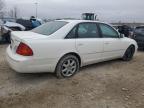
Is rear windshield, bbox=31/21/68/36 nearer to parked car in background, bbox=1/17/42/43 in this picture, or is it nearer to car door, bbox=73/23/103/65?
car door, bbox=73/23/103/65

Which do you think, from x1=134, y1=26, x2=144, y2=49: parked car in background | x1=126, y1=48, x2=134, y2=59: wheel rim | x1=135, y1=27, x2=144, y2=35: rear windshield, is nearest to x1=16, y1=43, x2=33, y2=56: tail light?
x1=126, y1=48, x2=134, y2=59: wheel rim

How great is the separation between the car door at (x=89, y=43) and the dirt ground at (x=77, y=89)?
433mm

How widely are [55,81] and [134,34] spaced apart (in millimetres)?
6560

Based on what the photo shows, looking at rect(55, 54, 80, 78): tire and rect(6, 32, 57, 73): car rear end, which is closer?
rect(6, 32, 57, 73): car rear end

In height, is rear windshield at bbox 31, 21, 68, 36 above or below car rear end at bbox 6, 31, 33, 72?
above

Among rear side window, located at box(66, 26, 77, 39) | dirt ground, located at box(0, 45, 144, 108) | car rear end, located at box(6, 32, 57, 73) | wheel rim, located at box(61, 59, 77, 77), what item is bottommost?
dirt ground, located at box(0, 45, 144, 108)

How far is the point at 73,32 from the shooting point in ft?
17.9

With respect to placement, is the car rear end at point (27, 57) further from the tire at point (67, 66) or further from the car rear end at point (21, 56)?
the tire at point (67, 66)

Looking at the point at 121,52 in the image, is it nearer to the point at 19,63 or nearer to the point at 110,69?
the point at 110,69

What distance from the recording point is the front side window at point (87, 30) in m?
5.64

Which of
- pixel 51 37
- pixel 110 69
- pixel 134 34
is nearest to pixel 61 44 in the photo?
pixel 51 37

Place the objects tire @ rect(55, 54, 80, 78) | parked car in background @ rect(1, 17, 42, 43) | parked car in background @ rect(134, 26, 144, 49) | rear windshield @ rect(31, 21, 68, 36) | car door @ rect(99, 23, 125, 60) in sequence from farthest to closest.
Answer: parked car in background @ rect(1, 17, 42, 43), parked car in background @ rect(134, 26, 144, 49), car door @ rect(99, 23, 125, 60), rear windshield @ rect(31, 21, 68, 36), tire @ rect(55, 54, 80, 78)

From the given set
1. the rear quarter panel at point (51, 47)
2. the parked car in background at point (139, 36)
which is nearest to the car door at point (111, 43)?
the rear quarter panel at point (51, 47)

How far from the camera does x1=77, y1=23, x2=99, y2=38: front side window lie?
5.64 meters
